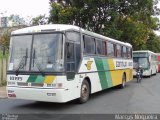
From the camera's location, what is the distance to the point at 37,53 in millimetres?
11547

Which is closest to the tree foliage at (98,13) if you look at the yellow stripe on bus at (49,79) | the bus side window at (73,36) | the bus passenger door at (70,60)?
the bus side window at (73,36)

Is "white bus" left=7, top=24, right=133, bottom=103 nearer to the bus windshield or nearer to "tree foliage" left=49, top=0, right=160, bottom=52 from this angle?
the bus windshield

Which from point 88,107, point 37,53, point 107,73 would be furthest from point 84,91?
point 107,73

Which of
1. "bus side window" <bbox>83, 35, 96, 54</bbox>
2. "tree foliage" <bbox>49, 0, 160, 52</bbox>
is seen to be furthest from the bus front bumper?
"tree foliage" <bbox>49, 0, 160, 52</bbox>

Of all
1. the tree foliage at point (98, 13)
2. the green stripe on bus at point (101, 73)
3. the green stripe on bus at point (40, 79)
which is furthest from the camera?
the tree foliage at point (98, 13)

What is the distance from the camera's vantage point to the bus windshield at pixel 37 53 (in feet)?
37.0

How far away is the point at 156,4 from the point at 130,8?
Answer: 8.78m

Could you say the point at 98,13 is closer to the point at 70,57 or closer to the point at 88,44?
the point at 88,44

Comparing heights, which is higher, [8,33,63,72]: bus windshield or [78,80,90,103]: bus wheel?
[8,33,63,72]: bus windshield

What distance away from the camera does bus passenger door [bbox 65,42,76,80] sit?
1158 cm

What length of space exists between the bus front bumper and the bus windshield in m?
0.68

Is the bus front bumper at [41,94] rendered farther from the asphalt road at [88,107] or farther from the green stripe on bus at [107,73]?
the green stripe on bus at [107,73]

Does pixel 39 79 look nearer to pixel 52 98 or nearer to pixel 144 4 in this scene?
pixel 52 98

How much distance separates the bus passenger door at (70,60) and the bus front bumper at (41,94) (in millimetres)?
Answer: 668
